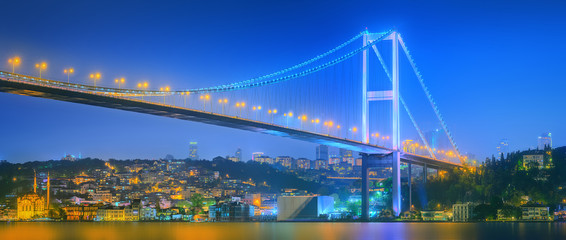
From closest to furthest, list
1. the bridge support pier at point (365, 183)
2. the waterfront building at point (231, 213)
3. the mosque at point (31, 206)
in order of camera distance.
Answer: the bridge support pier at point (365, 183) → the waterfront building at point (231, 213) → the mosque at point (31, 206)

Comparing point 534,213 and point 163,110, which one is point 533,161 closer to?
point 534,213

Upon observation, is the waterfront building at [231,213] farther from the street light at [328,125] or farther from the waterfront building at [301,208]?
the street light at [328,125]

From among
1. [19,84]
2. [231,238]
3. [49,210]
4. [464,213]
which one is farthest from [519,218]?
[49,210]

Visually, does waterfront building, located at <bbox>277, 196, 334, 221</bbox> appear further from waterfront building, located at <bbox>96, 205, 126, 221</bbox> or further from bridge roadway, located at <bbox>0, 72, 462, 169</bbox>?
waterfront building, located at <bbox>96, 205, 126, 221</bbox>

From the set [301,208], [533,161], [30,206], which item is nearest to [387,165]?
[301,208]

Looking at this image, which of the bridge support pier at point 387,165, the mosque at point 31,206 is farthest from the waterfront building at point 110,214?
the bridge support pier at point 387,165

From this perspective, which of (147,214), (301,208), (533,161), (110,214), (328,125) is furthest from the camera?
(147,214)
